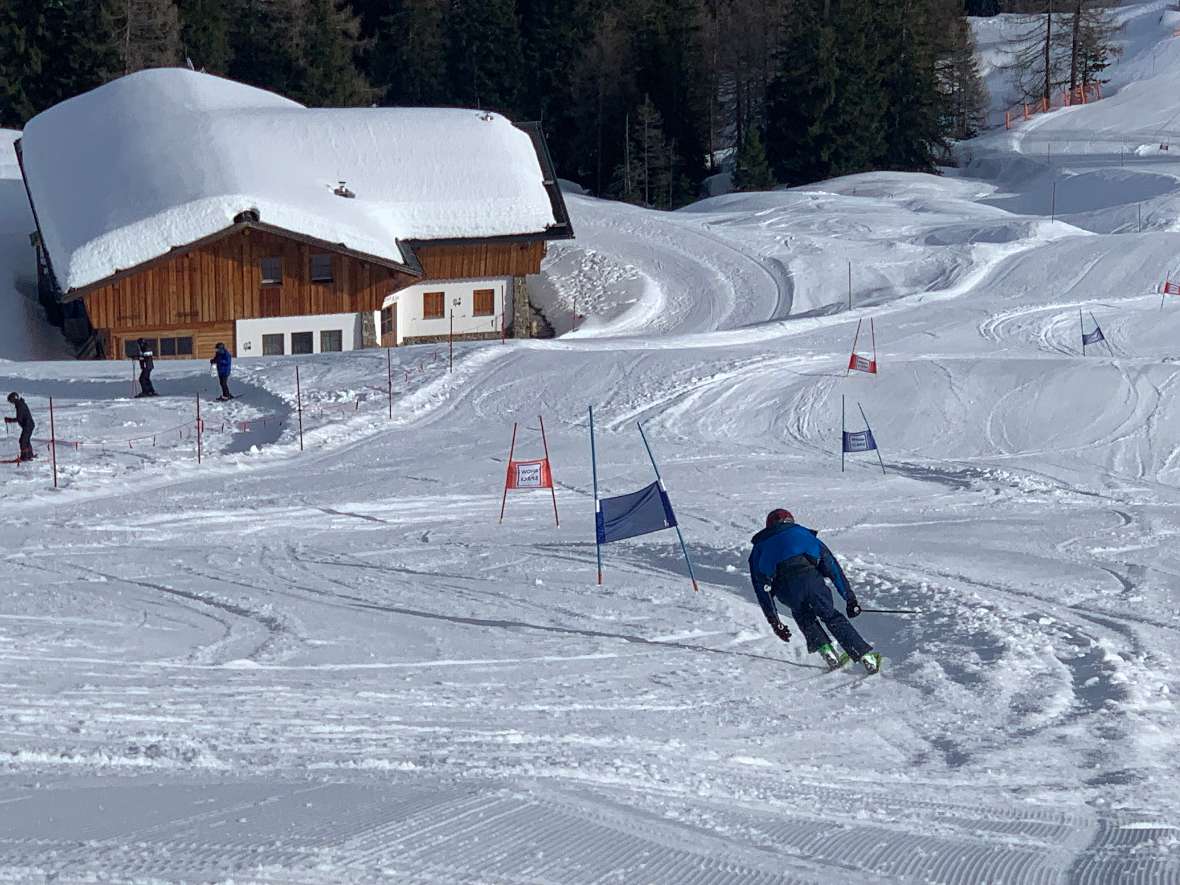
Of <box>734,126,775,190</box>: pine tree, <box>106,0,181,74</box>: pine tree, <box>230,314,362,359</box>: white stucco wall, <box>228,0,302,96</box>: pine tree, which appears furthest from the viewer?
<box>228,0,302,96</box>: pine tree

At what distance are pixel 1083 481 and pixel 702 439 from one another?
565 cm

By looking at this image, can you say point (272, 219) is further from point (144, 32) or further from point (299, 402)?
point (144, 32)

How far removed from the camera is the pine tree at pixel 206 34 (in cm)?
6869

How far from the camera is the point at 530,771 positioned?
7441mm

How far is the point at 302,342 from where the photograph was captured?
35.9 m

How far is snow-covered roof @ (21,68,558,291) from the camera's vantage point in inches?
1345

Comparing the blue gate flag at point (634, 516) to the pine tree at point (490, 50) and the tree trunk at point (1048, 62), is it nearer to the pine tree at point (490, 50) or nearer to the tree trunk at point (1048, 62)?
the tree trunk at point (1048, 62)

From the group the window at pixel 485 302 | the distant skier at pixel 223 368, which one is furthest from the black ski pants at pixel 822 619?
the window at pixel 485 302

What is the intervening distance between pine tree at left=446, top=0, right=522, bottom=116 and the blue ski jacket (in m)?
65.2

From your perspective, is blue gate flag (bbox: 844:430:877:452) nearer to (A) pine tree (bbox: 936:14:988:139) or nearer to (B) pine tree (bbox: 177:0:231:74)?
(A) pine tree (bbox: 936:14:988:139)

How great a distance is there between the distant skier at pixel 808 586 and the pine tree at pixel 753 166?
49.3 m

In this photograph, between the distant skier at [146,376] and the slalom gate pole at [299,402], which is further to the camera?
the distant skier at [146,376]

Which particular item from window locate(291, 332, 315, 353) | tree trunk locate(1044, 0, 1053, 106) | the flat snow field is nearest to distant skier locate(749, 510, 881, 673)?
the flat snow field

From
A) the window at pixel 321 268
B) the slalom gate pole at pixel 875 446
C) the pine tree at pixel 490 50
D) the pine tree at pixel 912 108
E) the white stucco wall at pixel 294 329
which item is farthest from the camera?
the pine tree at pixel 490 50
